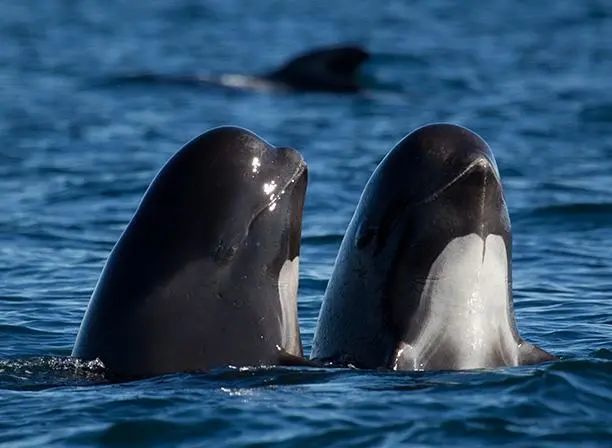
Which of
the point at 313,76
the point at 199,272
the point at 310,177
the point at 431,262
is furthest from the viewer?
the point at 313,76

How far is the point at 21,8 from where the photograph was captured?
51.5 m

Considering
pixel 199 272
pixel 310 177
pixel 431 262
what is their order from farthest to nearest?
pixel 310 177 < pixel 431 262 < pixel 199 272

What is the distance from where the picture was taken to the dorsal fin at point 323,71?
1213 inches

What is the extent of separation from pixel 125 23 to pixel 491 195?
38.4 m

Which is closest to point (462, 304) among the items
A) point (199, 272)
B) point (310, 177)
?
point (199, 272)

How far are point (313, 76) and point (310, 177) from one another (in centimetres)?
1082

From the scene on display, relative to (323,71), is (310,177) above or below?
below

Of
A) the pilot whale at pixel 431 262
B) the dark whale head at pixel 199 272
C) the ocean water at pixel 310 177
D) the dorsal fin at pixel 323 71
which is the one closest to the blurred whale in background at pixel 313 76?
the dorsal fin at pixel 323 71

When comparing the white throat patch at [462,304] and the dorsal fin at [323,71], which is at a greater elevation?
the dorsal fin at [323,71]

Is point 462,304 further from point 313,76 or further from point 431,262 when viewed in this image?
point 313,76

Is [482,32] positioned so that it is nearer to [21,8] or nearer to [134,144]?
[21,8]

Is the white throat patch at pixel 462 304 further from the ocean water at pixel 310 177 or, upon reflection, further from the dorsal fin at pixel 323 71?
the dorsal fin at pixel 323 71

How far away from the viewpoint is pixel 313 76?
3089cm

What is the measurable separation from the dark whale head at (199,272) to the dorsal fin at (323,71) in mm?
21195
